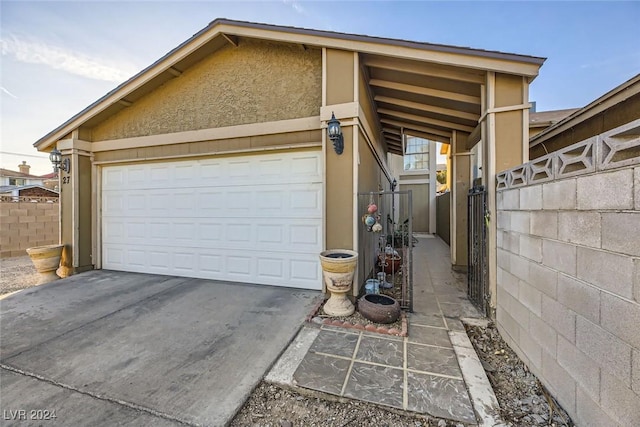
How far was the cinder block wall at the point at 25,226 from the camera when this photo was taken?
7.06 m

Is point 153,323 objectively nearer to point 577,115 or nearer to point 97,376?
point 97,376

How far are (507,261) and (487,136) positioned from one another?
1.67m

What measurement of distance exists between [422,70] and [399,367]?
3.99 metres

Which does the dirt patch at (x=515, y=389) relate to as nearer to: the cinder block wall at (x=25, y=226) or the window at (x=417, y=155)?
the cinder block wall at (x=25, y=226)

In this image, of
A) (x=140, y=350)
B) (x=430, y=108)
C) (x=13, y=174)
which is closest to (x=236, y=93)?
(x=430, y=108)

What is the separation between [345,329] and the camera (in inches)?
119

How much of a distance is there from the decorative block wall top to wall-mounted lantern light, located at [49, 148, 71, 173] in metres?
8.29

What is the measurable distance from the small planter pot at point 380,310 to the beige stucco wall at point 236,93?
3049 millimetres

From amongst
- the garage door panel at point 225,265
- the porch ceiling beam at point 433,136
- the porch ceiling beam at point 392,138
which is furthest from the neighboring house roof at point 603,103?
the garage door panel at point 225,265

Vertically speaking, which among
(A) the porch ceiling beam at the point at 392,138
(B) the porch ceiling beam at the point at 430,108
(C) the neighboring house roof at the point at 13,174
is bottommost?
(B) the porch ceiling beam at the point at 430,108

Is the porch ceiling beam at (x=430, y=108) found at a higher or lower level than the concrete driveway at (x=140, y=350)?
higher

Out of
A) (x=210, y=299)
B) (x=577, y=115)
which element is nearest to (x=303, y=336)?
(x=210, y=299)

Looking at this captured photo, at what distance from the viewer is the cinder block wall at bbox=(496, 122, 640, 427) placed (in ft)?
4.53

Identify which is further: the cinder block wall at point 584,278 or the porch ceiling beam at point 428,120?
the porch ceiling beam at point 428,120
